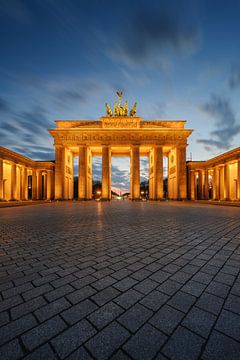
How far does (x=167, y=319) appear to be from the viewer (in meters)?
1.67

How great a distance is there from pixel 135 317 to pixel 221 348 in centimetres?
76

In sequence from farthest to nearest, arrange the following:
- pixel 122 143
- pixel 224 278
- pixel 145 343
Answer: pixel 122 143, pixel 224 278, pixel 145 343

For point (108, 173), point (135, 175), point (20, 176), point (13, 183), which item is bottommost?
point (13, 183)

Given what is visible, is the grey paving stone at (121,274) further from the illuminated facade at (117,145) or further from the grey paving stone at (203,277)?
the illuminated facade at (117,145)

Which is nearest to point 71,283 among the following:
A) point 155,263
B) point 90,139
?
point 155,263

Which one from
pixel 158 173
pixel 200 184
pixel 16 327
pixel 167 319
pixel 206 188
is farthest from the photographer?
pixel 200 184

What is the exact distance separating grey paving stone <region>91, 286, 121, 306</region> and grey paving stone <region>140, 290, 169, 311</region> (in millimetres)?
367

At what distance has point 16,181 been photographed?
3262 cm

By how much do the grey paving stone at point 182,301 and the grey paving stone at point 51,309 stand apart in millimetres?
1230

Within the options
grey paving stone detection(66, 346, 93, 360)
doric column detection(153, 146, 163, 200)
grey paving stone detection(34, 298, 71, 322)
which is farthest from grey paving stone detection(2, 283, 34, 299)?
doric column detection(153, 146, 163, 200)

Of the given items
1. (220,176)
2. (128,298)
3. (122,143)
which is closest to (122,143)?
(122,143)

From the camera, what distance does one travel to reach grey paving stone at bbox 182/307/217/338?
1533 mm

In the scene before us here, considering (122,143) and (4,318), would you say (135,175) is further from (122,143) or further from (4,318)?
(4,318)

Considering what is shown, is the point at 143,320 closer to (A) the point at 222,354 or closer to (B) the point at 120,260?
(A) the point at 222,354
